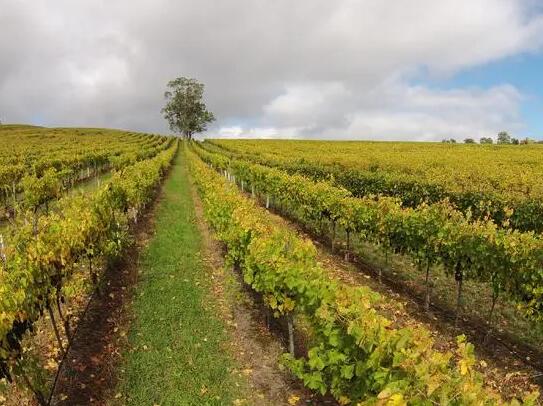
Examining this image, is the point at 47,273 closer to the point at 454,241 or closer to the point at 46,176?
the point at 454,241

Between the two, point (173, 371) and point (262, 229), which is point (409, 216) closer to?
point (262, 229)

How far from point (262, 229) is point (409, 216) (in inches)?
189

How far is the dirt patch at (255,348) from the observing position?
835 centimetres

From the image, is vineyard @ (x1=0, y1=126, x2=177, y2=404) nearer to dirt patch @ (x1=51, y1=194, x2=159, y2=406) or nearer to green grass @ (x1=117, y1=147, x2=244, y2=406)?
dirt patch @ (x1=51, y1=194, x2=159, y2=406)

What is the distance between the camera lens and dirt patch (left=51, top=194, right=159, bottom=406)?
8312 millimetres

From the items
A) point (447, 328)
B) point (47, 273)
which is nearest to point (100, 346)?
point (47, 273)

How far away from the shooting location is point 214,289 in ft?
44.0

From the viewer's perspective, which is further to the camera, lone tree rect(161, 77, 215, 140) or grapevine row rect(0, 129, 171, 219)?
lone tree rect(161, 77, 215, 140)

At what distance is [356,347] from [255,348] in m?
4.25

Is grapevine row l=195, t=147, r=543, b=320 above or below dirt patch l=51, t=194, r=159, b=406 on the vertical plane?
above

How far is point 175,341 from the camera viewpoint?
1024 centimetres

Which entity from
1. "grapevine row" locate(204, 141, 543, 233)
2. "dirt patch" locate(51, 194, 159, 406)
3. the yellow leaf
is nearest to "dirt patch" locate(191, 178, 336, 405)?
the yellow leaf

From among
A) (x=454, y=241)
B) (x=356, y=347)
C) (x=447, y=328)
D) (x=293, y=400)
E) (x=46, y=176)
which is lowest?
(x=447, y=328)

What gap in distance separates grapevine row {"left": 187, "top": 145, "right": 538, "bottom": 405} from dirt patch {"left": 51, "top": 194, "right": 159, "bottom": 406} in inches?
129
